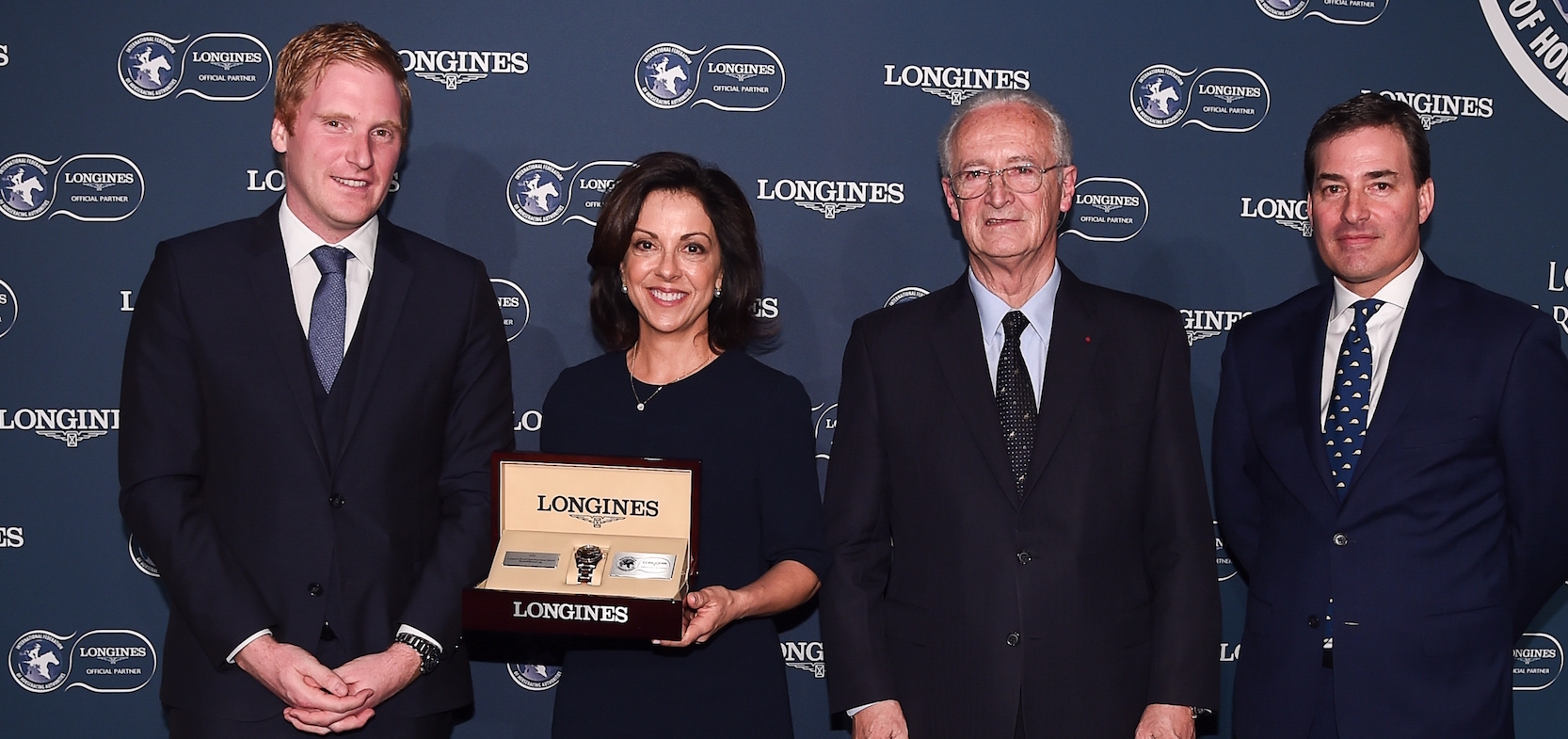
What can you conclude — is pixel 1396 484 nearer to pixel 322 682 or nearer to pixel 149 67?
pixel 322 682

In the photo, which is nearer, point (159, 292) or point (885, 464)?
point (159, 292)

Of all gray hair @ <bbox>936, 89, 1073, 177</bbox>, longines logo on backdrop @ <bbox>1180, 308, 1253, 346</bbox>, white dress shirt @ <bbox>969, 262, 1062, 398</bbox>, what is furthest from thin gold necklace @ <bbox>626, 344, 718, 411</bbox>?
longines logo on backdrop @ <bbox>1180, 308, 1253, 346</bbox>

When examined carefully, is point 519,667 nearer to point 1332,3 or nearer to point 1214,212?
point 1214,212

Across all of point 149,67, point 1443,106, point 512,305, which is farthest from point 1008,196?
point 149,67

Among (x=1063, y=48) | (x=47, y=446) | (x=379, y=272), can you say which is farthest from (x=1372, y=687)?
(x=47, y=446)

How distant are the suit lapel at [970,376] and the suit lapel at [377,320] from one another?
1.20 m

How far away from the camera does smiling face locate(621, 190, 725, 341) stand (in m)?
2.68

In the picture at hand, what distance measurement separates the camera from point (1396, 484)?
2.61 m

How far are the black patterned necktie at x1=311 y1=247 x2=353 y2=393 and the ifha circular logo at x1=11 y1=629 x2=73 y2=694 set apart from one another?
1.90 meters

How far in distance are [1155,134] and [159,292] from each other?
114 inches

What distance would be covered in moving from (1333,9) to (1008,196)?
1880 millimetres

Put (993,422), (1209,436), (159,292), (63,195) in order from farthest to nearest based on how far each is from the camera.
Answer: (1209,436)
(63,195)
(993,422)
(159,292)

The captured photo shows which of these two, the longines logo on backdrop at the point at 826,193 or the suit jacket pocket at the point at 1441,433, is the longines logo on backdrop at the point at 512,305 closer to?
the longines logo on backdrop at the point at 826,193

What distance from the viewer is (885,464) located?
2.69 meters
